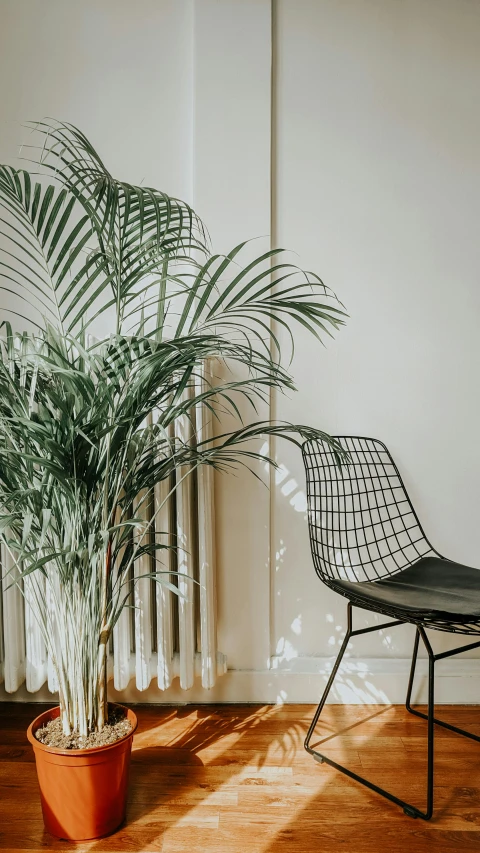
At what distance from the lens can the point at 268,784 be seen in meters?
1.62

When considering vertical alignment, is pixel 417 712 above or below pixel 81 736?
below

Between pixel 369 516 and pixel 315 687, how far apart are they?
0.61m

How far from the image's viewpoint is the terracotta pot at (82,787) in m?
1.38

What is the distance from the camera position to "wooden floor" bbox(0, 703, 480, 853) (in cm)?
142

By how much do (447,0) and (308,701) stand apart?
2.40 metres

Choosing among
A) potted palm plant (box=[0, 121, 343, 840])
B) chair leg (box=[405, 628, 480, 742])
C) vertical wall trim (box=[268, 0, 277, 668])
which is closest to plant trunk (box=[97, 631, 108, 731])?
potted palm plant (box=[0, 121, 343, 840])

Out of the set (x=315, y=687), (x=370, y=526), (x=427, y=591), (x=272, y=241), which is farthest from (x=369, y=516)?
(x=272, y=241)

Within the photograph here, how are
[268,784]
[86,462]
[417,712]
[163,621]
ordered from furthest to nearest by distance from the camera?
[417,712] < [163,621] < [268,784] < [86,462]

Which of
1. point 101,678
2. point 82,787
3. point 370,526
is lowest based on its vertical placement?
point 82,787

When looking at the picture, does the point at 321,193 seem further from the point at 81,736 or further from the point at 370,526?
the point at 81,736

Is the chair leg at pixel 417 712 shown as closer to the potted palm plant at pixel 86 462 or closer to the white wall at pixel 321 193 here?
the white wall at pixel 321 193

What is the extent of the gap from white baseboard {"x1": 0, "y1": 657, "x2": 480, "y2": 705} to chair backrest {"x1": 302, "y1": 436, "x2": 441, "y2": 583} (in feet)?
1.06

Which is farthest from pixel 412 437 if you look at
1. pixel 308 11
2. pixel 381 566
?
pixel 308 11

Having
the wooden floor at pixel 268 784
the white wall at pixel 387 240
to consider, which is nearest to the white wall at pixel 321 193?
the white wall at pixel 387 240
